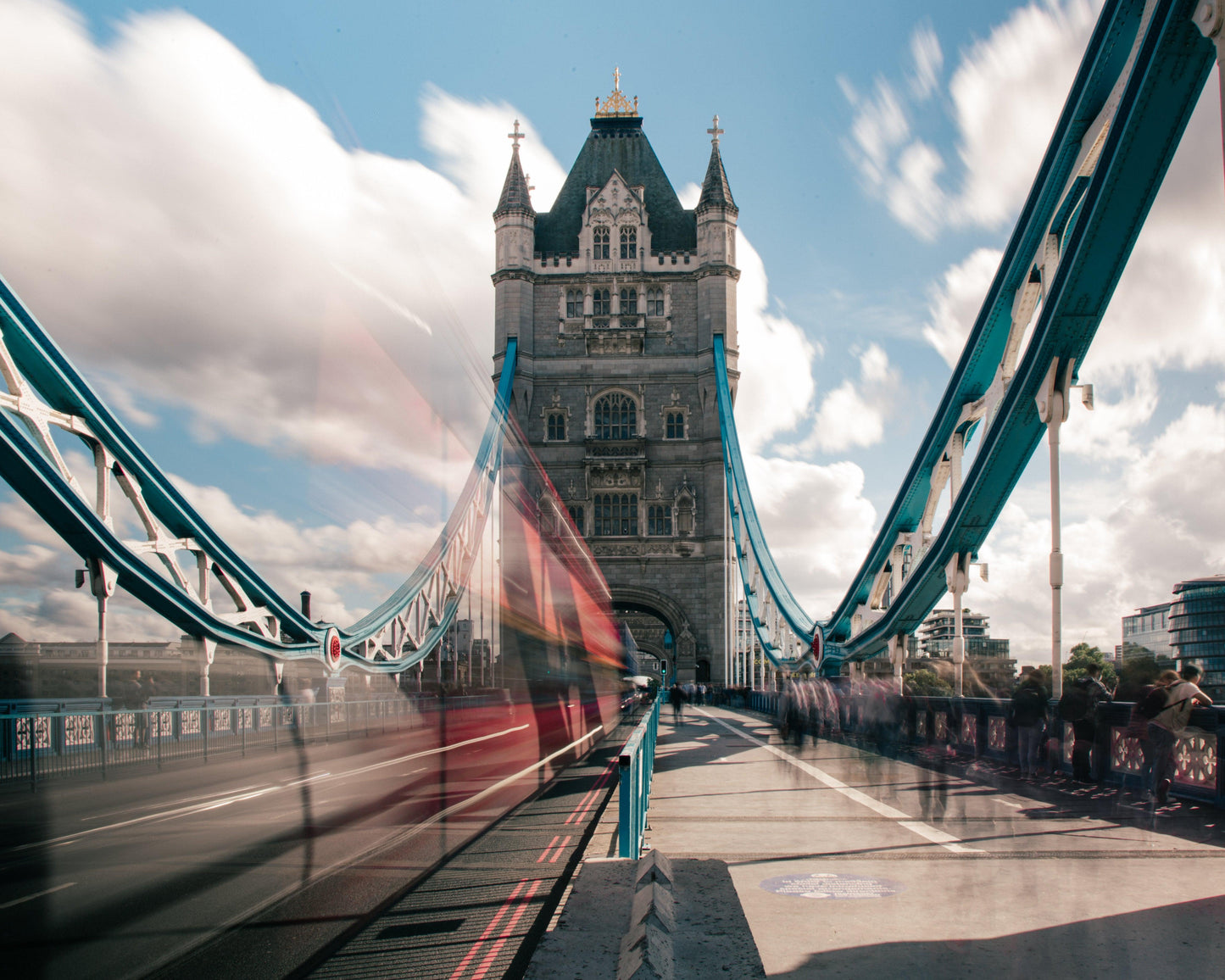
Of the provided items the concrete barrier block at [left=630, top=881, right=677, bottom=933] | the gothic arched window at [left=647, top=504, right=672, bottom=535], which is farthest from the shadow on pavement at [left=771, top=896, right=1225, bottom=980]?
the gothic arched window at [left=647, top=504, right=672, bottom=535]

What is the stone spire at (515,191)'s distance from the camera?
54.2m

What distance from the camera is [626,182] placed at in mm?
57156

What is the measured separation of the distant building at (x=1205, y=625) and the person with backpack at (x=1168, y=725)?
17.1 inches

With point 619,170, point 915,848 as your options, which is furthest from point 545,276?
point 915,848

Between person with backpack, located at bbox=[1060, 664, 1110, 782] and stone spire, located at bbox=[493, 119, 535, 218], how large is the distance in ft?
155

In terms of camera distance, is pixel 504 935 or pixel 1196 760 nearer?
pixel 504 935

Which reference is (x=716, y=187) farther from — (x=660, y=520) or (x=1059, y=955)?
(x=1059, y=955)

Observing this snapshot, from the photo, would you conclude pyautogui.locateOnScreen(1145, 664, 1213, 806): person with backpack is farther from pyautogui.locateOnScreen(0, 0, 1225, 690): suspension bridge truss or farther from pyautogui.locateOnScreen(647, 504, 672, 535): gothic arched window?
pyautogui.locateOnScreen(647, 504, 672, 535): gothic arched window

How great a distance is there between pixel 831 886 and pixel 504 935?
198cm

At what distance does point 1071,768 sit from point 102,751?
10.7 metres

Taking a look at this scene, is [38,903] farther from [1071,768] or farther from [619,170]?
[619,170]

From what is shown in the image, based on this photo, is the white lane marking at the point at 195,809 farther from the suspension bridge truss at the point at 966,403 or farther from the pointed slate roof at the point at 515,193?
the pointed slate roof at the point at 515,193

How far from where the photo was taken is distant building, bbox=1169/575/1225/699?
35.2 feet

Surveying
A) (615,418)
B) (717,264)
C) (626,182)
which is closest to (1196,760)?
(615,418)
